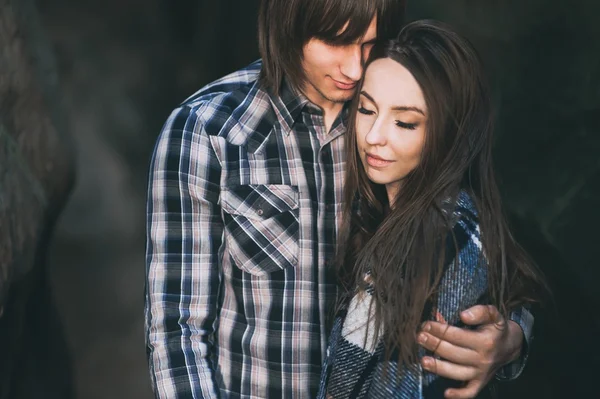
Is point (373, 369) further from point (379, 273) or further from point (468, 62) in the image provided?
point (468, 62)

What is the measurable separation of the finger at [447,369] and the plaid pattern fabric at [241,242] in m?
0.37

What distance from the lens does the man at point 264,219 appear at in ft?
6.20

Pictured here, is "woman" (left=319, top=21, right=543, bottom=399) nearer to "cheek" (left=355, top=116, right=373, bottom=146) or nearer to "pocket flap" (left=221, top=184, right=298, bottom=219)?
"cheek" (left=355, top=116, right=373, bottom=146)

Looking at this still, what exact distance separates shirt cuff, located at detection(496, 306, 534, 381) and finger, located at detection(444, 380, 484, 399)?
0.23m

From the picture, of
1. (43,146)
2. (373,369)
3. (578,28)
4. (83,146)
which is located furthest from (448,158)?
(83,146)

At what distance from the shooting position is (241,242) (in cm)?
198

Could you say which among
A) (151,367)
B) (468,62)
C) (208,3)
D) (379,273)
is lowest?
(151,367)

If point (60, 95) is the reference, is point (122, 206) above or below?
below

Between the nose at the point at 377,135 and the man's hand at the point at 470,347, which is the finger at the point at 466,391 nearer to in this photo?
the man's hand at the point at 470,347

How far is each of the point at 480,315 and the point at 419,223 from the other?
0.74 feet

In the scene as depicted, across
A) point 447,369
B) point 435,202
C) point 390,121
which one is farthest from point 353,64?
point 447,369

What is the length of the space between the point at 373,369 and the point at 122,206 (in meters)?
1.87

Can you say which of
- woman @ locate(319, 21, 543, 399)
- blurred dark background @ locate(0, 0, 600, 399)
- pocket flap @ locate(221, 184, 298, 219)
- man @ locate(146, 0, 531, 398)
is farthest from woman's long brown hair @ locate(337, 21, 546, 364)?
blurred dark background @ locate(0, 0, 600, 399)

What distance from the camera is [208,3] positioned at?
330cm
